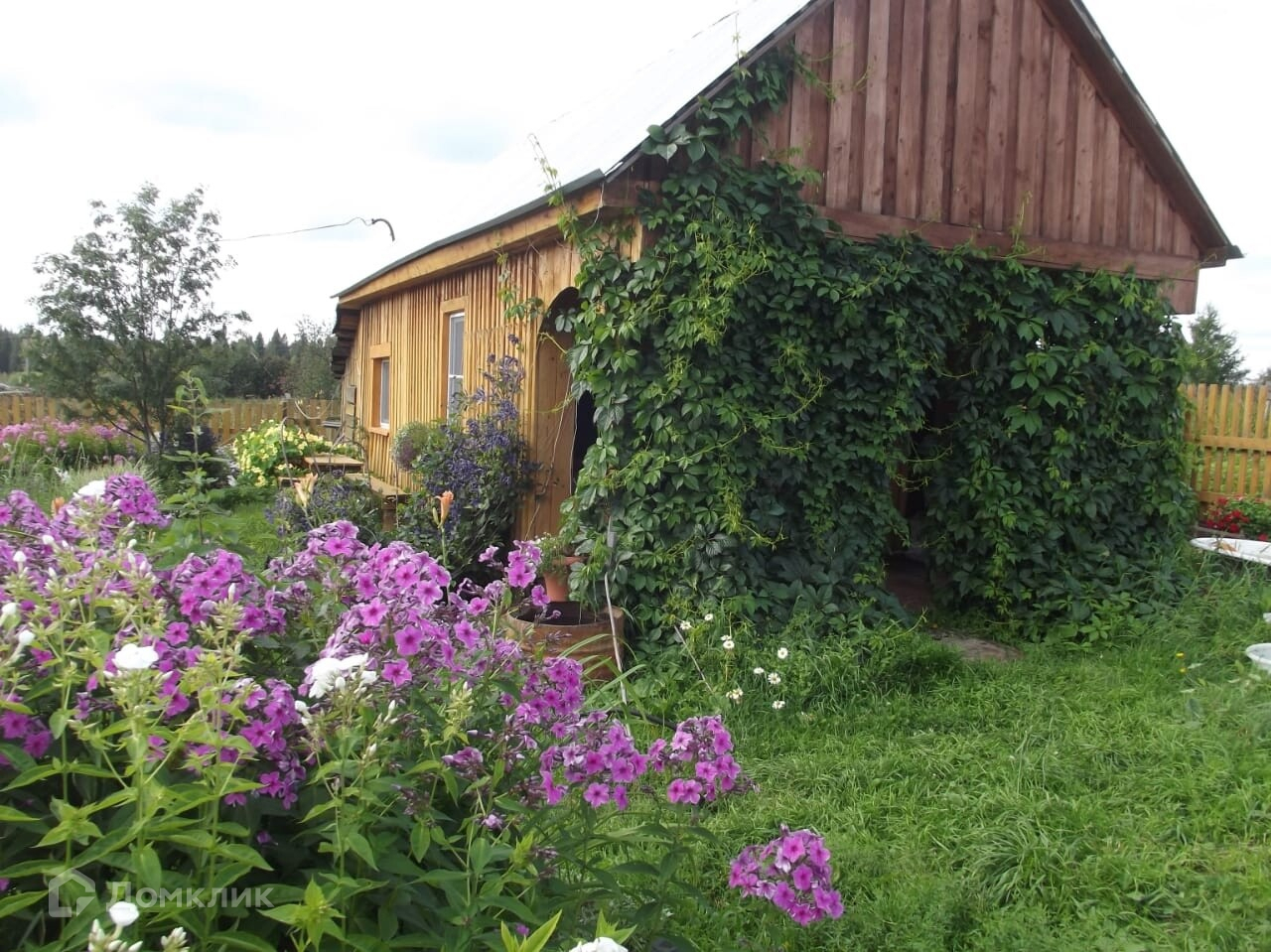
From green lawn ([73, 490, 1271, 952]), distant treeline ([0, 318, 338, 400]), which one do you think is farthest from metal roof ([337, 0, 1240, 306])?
distant treeline ([0, 318, 338, 400])

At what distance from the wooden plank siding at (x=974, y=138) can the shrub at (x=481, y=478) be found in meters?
2.61

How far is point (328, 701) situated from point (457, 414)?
6.12 metres

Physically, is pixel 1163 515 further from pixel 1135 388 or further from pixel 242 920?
pixel 242 920

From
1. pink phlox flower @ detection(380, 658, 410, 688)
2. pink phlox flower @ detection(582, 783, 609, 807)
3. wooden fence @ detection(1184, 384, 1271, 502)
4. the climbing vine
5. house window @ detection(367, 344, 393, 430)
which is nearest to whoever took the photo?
pink phlox flower @ detection(380, 658, 410, 688)

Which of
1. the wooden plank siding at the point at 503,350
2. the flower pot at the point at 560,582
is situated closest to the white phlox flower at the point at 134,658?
the flower pot at the point at 560,582

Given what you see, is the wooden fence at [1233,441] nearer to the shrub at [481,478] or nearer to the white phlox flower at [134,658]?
the shrub at [481,478]

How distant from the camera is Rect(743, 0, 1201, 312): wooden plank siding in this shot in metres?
6.07

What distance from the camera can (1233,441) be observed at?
9766mm

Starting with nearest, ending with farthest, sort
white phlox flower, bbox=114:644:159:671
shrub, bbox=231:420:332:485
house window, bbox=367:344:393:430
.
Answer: white phlox flower, bbox=114:644:159:671 < shrub, bbox=231:420:332:485 < house window, bbox=367:344:393:430

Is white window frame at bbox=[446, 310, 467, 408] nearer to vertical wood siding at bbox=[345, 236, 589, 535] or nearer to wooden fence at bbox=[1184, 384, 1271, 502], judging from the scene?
vertical wood siding at bbox=[345, 236, 589, 535]

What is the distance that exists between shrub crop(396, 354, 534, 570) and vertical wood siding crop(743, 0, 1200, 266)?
2603 mm

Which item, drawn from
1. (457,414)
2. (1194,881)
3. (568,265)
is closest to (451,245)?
(457,414)

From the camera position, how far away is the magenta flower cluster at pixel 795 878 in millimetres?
2301

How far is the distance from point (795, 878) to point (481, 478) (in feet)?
16.6
